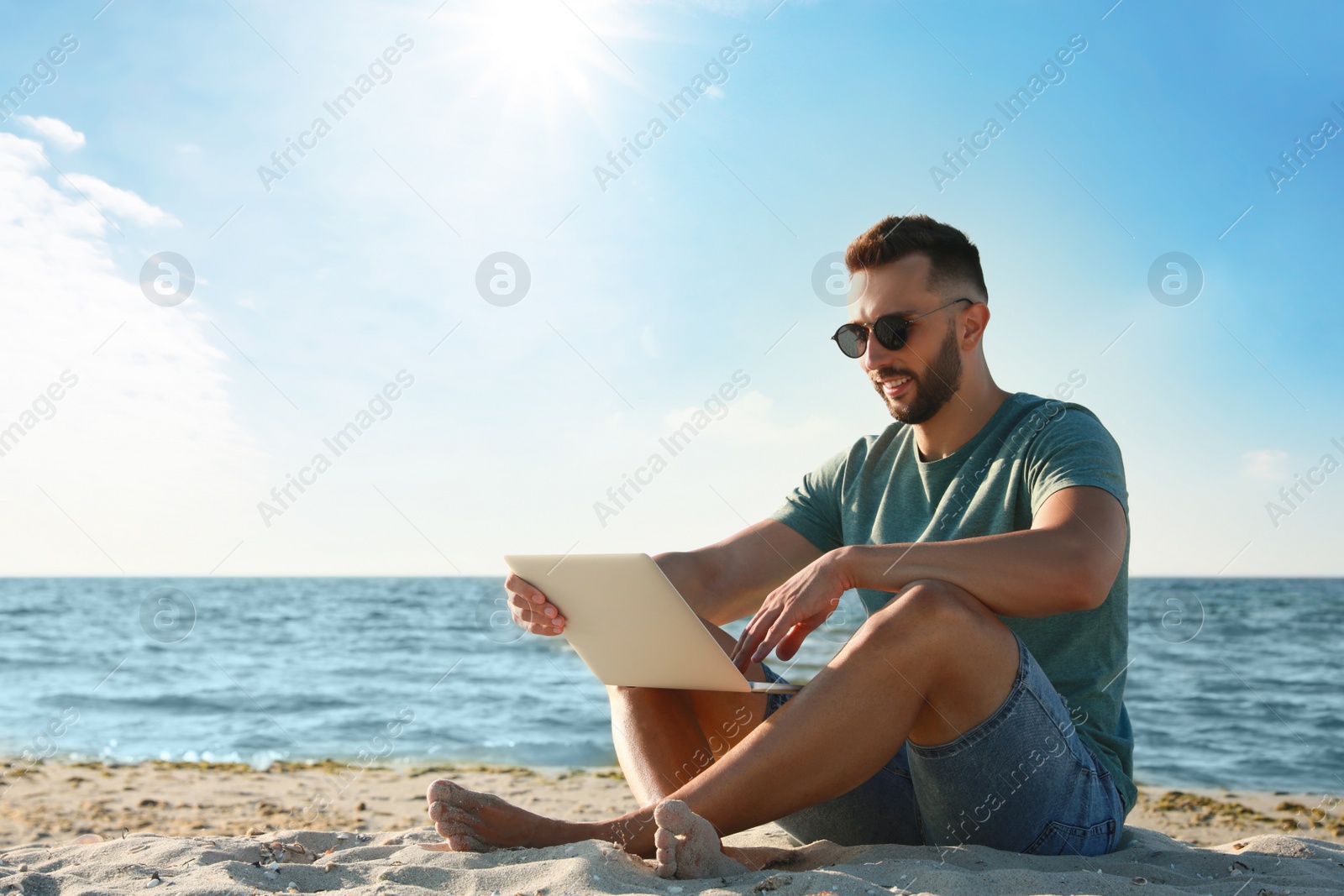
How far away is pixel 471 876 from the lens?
1971mm

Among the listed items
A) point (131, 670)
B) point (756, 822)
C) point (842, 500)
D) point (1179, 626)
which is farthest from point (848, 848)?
point (1179, 626)

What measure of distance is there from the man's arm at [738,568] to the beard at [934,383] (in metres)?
0.64

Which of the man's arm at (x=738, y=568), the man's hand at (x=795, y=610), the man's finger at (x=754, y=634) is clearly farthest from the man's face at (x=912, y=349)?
the man's finger at (x=754, y=634)

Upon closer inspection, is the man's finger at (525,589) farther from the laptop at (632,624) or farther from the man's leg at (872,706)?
the man's leg at (872,706)

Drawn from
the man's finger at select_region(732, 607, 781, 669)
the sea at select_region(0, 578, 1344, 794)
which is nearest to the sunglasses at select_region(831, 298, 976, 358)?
the man's finger at select_region(732, 607, 781, 669)

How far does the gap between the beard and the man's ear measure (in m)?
0.08

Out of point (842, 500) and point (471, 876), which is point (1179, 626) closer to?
point (842, 500)

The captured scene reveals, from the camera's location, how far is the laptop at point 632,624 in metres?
2.01

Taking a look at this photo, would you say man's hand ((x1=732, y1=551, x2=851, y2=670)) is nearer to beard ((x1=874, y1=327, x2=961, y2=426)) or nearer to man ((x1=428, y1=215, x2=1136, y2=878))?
Result: man ((x1=428, y1=215, x2=1136, y2=878))

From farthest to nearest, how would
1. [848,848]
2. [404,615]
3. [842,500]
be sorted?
[404,615], [842,500], [848,848]

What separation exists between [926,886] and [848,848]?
502 mm

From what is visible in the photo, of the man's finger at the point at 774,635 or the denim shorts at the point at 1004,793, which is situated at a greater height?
the man's finger at the point at 774,635

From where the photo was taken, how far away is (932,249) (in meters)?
2.95

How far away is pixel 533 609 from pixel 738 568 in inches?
37.2
